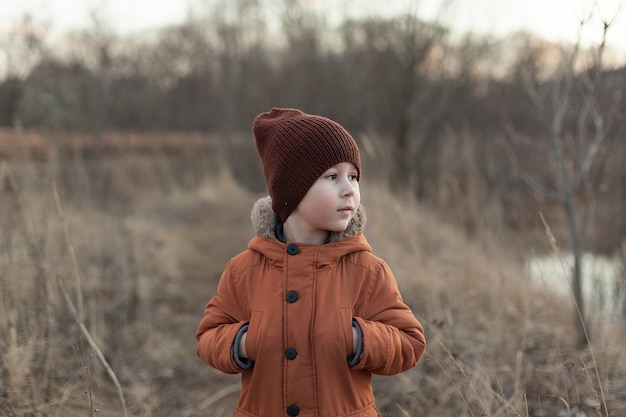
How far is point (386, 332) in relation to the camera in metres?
1.61

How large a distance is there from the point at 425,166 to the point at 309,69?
391cm

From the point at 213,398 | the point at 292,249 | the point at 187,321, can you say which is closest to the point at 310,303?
the point at 292,249

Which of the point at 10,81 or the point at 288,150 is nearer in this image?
the point at 288,150

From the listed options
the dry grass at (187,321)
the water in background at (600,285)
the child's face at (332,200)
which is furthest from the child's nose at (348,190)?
the water in background at (600,285)

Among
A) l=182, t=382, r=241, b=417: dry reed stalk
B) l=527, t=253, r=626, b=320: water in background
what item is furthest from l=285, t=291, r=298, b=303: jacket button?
l=527, t=253, r=626, b=320: water in background

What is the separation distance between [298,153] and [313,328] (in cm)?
49

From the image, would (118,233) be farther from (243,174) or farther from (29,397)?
(243,174)

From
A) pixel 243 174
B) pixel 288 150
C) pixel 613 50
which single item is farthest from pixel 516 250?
pixel 243 174

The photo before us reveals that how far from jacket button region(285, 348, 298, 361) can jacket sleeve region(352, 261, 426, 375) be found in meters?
0.17

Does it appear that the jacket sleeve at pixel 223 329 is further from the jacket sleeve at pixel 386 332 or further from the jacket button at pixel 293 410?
the jacket sleeve at pixel 386 332

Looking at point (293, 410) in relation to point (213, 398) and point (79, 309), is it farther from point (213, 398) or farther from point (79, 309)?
point (213, 398)

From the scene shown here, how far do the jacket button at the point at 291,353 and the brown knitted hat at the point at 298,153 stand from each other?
394 millimetres

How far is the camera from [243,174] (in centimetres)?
1414

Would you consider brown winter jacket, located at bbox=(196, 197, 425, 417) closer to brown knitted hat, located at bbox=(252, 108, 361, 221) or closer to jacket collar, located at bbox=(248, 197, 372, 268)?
jacket collar, located at bbox=(248, 197, 372, 268)
